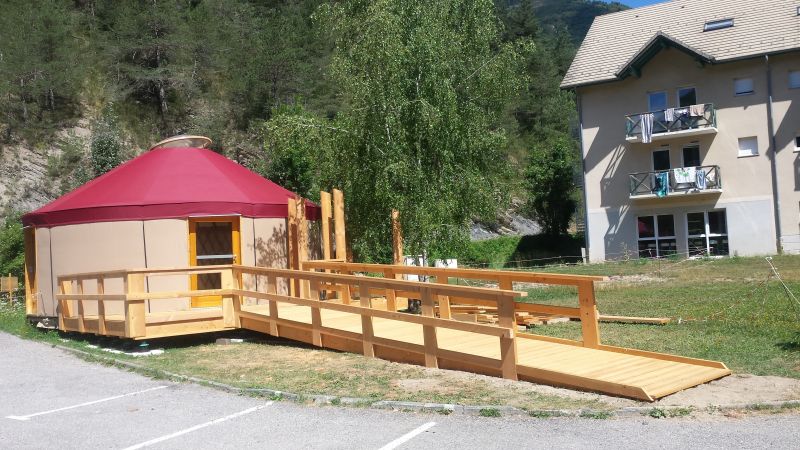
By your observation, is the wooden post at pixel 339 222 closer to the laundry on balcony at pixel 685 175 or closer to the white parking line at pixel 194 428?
the white parking line at pixel 194 428

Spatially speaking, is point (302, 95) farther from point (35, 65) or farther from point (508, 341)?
point (508, 341)

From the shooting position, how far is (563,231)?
113 ft

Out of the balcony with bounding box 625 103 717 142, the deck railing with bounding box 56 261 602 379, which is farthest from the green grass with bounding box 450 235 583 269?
the deck railing with bounding box 56 261 602 379

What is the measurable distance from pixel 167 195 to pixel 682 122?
18.9 metres

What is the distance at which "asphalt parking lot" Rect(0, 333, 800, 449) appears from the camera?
206 inches

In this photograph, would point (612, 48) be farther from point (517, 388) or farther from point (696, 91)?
point (517, 388)

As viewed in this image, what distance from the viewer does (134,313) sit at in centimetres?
1004

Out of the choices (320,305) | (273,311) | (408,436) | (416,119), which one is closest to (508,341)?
(408,436)

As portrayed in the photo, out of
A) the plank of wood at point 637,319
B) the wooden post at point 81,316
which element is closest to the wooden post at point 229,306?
the wooden post at point 81,316

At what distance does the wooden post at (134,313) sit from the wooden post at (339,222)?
3.99 meters

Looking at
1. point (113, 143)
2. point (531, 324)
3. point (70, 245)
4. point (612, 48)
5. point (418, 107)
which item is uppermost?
point (612, 48)

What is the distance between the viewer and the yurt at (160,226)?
12609 millimetres

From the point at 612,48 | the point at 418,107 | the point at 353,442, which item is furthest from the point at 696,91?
the point at 353,442

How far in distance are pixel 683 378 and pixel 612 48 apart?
23.9 metres
